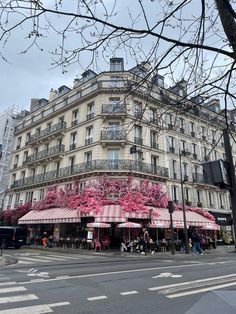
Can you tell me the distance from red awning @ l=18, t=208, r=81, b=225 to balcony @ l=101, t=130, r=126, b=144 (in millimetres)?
6812

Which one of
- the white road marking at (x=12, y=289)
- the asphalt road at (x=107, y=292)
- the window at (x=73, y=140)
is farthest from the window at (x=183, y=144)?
the white road marking at (x=12, y=289)

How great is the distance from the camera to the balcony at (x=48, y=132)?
31.7 m

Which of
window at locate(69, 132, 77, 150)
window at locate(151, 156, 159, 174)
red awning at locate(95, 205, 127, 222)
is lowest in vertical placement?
red awning at locate(95, 205, 127, 222)

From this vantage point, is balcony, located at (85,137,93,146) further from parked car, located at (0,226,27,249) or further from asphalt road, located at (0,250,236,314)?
asphalt road, located at (0,250,236,314)

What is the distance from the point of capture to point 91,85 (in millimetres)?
29359

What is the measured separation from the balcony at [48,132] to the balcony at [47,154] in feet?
5.21

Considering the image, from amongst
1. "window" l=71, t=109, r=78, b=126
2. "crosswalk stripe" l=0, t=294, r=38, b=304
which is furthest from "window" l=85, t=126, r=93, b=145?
"crosswalk stripe" l=0, t=294, r=38, b=304

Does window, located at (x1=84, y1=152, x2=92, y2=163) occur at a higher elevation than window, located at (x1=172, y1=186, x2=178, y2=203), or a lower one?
higher

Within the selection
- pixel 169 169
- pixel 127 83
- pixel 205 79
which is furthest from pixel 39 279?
pixel 169 169

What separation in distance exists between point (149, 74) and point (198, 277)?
712 cm

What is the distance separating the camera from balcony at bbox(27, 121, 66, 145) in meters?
31.7

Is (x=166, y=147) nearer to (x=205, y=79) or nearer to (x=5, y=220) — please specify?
(x=5, y=220)

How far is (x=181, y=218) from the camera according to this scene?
2547 cm

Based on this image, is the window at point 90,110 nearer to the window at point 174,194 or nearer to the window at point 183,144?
the window at point 183,144
